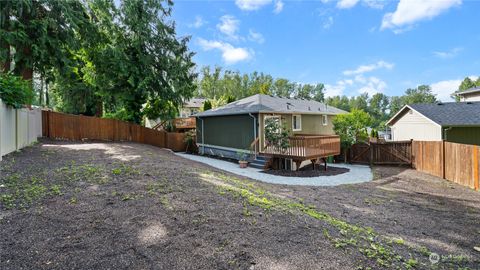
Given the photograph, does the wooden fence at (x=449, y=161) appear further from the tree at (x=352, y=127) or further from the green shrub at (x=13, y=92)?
the green shrub at (x=13, y=92)

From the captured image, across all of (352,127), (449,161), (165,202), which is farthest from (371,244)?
(352,127)

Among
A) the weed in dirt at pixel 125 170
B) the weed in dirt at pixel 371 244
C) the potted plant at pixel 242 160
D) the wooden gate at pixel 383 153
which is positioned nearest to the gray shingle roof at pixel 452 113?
the wooden gate at pixel 383 153

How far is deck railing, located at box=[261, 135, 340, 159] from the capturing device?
39.5 ft

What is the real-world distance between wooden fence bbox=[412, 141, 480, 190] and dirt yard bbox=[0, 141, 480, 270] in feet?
10.5

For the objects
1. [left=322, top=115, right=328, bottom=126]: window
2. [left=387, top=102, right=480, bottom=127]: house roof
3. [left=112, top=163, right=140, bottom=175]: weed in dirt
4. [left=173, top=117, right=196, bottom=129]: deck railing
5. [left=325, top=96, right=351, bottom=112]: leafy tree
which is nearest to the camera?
[left=112, top=163, right=140, bottom=175]: weed in dirt

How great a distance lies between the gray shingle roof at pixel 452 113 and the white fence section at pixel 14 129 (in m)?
20.4

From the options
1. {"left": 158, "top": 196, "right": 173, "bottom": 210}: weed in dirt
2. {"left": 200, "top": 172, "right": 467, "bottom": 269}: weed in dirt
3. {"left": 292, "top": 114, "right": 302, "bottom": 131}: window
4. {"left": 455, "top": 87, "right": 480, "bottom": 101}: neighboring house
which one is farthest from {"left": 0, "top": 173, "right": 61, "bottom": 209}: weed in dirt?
{"left": 455, "top": 87, "right": 480, "bottom": 101}: neighboring house

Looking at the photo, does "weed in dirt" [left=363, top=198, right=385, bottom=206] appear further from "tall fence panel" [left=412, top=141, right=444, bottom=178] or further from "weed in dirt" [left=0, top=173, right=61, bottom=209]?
"weed in dirt" [left=0, top=173, right=61, bottom=209]

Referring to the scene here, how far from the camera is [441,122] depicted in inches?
620

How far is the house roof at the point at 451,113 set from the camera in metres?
15.7

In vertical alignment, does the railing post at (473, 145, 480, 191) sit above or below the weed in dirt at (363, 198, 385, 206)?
above

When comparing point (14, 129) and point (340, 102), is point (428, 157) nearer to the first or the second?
point (14, 129)

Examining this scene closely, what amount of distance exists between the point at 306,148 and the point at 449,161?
554 centimetres

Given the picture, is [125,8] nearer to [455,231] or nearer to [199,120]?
[199,120]
